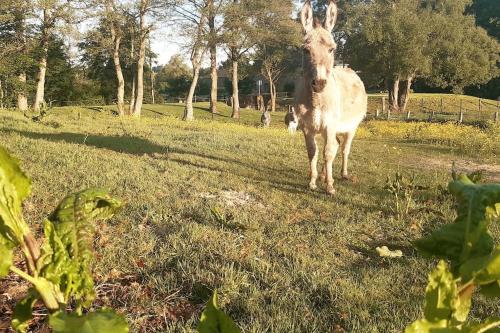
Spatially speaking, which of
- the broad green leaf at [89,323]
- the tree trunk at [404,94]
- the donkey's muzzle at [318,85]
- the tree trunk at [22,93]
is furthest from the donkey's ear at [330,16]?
the tree trunk at [404,94]

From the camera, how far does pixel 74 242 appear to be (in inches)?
34.9

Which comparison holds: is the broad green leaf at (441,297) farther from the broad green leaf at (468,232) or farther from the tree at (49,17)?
the tree at (49,17)

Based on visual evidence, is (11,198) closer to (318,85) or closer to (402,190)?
(318,85)

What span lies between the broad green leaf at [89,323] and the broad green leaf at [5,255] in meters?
0.14

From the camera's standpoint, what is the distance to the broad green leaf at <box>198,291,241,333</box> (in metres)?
0.66

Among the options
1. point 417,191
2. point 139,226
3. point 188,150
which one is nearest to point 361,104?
point 417,191

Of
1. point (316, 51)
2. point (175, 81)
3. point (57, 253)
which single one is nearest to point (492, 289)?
point (57, 253)

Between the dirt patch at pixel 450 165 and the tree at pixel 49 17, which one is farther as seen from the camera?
the tree at pixel 49 17

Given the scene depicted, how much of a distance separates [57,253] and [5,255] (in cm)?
14

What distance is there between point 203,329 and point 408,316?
111 inches

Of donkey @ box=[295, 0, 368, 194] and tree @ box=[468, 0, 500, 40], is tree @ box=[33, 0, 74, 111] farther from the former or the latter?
tree @ box=[468, 0, 500, 40]

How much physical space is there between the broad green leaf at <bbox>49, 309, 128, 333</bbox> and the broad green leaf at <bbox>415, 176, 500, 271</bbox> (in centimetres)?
49

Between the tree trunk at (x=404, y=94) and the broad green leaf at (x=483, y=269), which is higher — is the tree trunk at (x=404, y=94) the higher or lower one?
the higher one

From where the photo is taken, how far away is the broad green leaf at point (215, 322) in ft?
2.16
